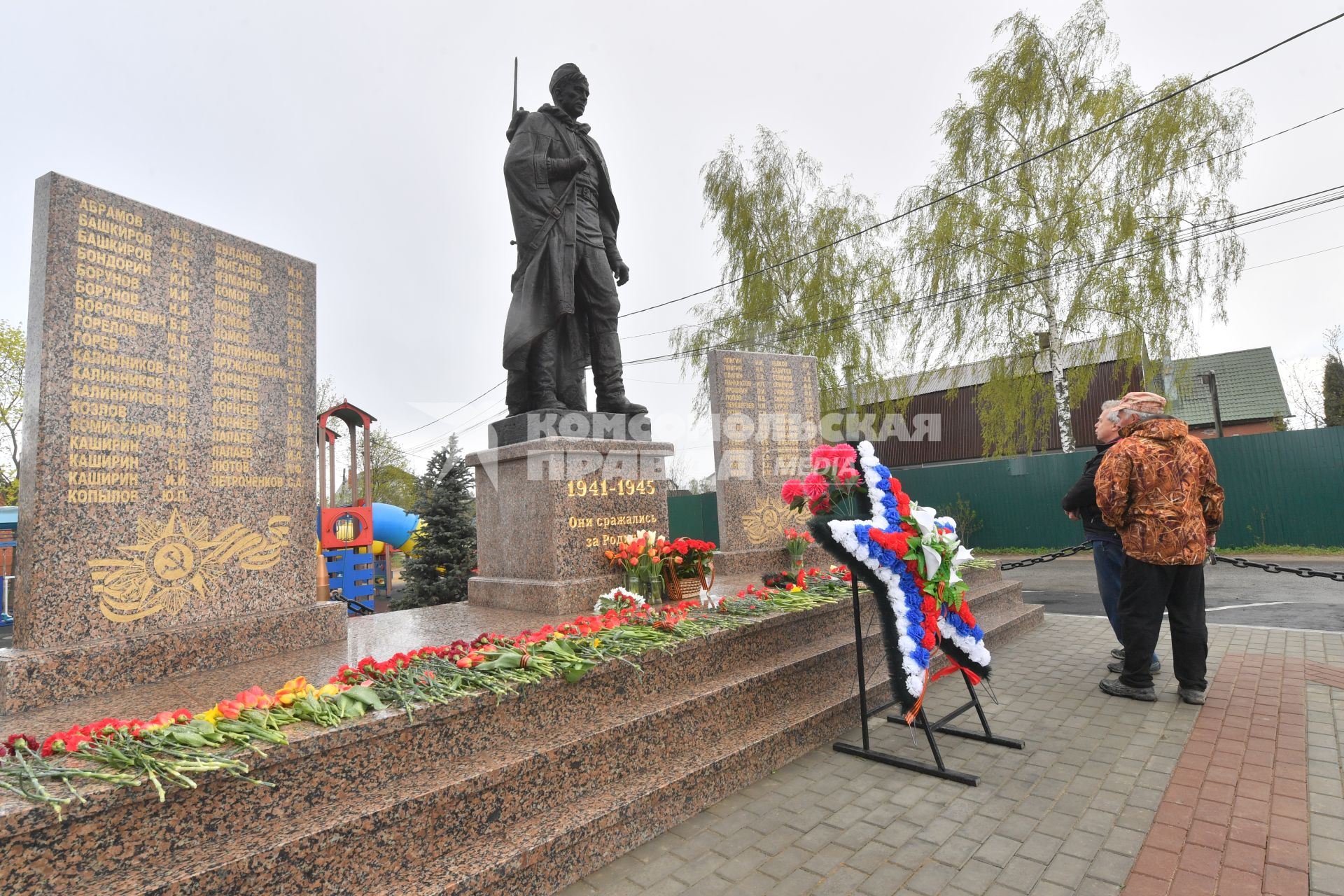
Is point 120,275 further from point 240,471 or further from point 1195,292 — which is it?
point 1195,292

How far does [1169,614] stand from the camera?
400 centimetres

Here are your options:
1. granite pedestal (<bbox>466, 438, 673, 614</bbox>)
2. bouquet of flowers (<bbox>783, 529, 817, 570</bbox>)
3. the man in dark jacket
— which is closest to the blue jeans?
the man in dark jacket

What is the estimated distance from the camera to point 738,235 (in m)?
18.7

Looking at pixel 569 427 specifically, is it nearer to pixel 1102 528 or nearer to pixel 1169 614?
pixel 1102 528

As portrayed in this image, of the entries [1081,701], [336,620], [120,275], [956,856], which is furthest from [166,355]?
[1081,701]

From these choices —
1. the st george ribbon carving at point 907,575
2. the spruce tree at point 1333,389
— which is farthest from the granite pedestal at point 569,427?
the spruce tree at point 1333,389

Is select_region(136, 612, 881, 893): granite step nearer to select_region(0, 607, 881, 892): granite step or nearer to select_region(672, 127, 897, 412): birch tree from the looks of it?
select_region(0, 607, 881, 892): granite step

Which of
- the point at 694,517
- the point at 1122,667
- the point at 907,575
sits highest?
the point at 694,517

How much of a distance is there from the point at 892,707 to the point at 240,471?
3.88m

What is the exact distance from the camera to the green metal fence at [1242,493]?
1184cm

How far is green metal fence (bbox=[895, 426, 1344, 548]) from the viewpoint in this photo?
11.8m

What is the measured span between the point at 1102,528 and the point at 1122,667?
938mm

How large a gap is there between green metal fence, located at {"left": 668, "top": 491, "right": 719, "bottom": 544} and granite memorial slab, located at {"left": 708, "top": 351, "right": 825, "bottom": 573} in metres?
9.94

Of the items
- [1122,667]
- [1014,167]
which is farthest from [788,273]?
[1122,667]
